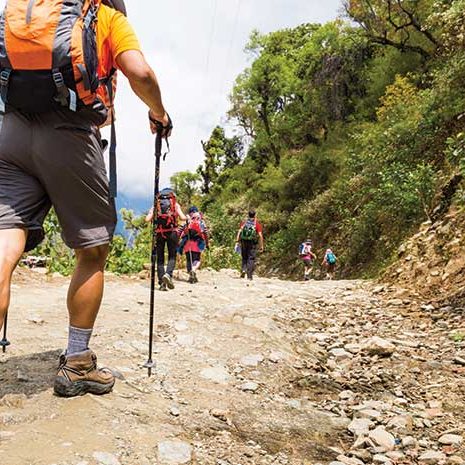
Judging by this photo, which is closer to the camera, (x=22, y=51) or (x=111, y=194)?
(x=22, y=51)

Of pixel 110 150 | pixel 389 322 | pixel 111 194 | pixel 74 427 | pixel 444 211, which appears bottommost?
pixel 74 427

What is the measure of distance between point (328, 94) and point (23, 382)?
31.7 metres

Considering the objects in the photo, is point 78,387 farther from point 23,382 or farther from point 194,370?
point 194,370

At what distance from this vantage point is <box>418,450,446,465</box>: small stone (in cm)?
267

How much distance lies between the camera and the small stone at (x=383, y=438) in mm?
2850

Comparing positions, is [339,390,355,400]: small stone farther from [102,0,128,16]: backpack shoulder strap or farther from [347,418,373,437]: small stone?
[102,0,128,16]: backpack shoulder strap

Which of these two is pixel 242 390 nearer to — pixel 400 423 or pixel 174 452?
pixel 400 423

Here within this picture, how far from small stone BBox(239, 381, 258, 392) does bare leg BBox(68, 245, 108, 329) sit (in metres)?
1.39

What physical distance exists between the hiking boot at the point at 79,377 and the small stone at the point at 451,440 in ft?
6.67

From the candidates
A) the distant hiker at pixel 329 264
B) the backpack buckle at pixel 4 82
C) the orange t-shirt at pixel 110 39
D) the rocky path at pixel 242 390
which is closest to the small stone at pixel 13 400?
the rocky path at pixel 242 390

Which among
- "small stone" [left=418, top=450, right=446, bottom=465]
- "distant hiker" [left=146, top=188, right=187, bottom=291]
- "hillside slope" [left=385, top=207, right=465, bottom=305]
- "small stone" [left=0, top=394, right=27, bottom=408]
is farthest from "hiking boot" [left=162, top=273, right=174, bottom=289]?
"small stone" [left=418, top=450, right=446, bottom=465]

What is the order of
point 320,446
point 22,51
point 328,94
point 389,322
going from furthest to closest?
point 328,94 → point 389,322 → point 320,446 → point 22,51

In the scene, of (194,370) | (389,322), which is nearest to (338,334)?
(389,322)

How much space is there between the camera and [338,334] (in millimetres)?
5566
